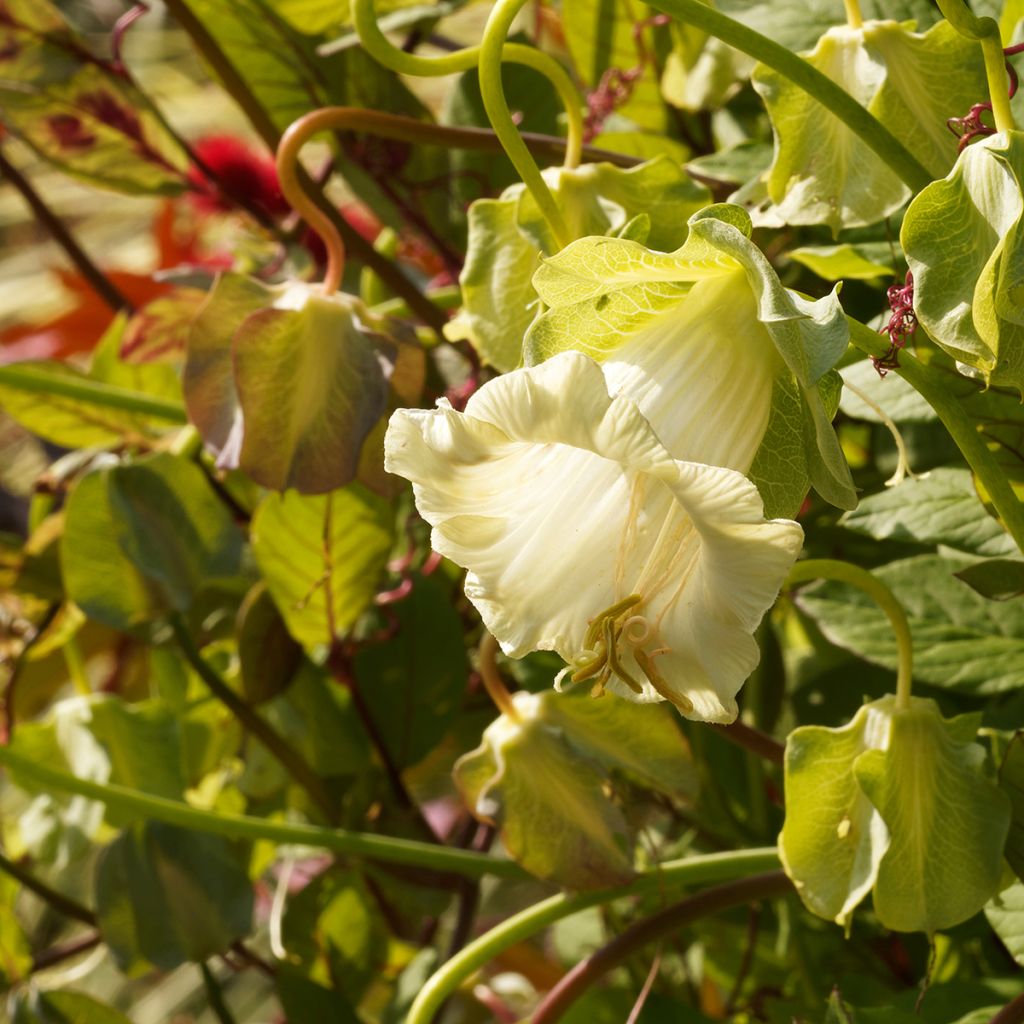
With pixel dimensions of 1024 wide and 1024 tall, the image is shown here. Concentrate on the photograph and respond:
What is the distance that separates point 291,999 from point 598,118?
241 millimetres

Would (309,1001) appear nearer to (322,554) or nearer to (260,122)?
(322,554)

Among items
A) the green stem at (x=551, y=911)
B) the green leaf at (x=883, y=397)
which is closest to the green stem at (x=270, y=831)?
the green stem at (x=551, y=911)

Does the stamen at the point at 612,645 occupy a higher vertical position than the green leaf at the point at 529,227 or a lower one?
lower

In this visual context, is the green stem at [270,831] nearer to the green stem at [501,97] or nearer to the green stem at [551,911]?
the green stem at [551,911]

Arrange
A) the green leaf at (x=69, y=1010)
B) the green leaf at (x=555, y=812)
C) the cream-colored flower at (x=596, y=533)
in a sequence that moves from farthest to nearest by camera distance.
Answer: the green leaf at (x=69, y=1010) → the green leaf at (x=555, y=812) → the cream-colored flower at (x=596, y=533)

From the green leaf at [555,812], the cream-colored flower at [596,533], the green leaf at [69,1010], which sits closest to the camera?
the cream-colored flower at [596,533]

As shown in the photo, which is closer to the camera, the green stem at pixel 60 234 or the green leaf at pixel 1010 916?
the green leaf at pixel 1010 916

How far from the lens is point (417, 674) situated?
379 millimetres

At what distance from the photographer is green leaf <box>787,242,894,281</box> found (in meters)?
0.26

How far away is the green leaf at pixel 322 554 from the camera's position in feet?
1.09

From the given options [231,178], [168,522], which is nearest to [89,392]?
[168,522]

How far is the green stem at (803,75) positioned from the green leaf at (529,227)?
5 cm

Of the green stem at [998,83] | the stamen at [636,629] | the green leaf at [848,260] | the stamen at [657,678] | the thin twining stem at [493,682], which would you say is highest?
the green stem at [998,83]

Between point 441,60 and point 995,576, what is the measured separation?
5.1 inches
